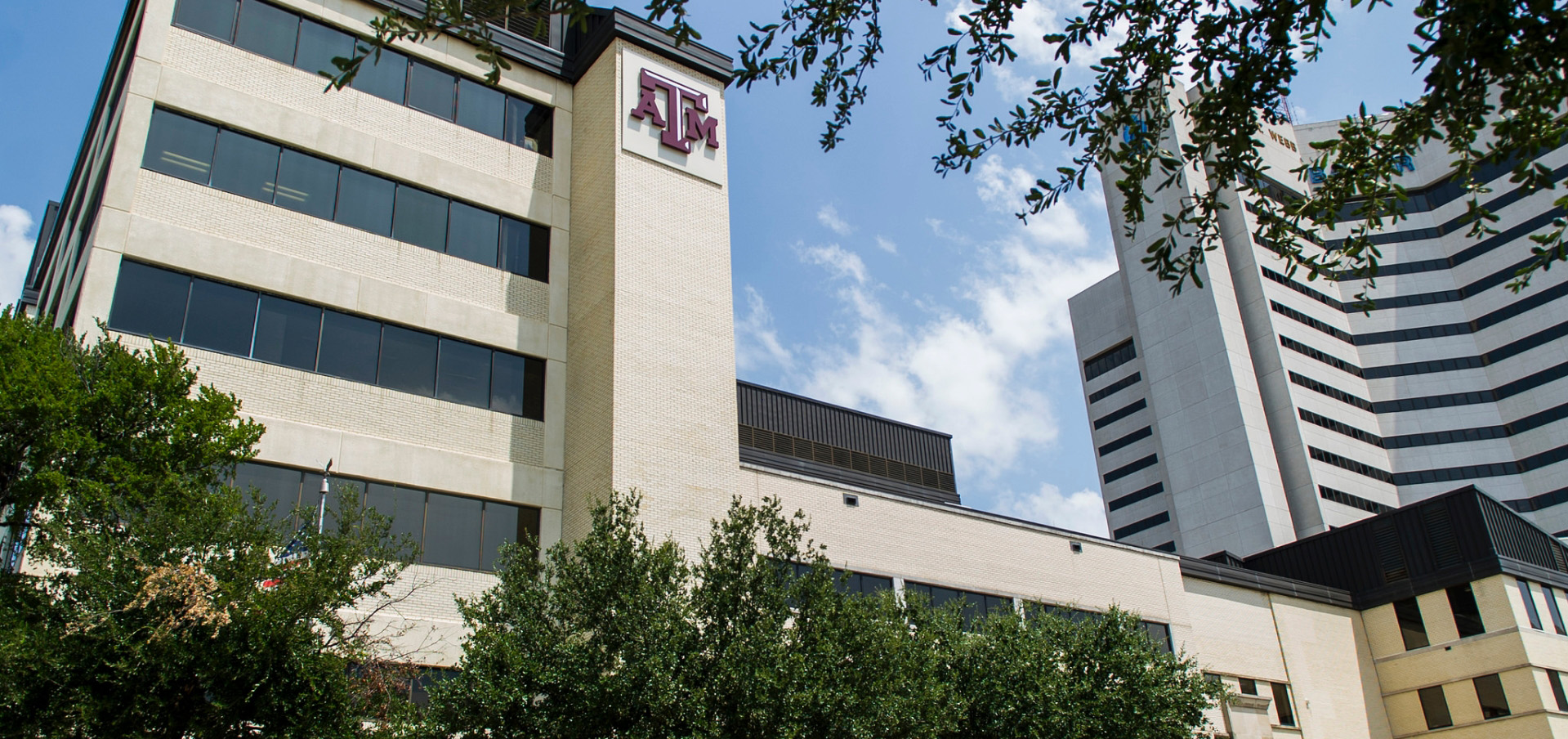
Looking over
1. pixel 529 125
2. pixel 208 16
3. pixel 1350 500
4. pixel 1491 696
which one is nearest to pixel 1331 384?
pixel 1350 500

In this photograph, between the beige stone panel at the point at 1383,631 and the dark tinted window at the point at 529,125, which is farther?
the beige stone panel at the point at 1383,631

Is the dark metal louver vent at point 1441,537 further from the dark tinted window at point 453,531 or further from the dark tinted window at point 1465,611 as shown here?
the dark tinted window at point 453,531

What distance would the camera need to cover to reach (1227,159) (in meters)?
8.32

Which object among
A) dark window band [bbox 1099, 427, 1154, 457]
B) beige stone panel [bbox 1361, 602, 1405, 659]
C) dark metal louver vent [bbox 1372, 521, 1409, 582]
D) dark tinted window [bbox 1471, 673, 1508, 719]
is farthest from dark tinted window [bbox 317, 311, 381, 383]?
dark window band [bbox 1099, 427, 1154, 457]

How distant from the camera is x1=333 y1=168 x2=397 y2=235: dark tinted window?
25.3 meters

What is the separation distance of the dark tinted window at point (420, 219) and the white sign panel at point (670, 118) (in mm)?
5074

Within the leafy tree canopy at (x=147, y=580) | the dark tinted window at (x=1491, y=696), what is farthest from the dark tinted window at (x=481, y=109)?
the dark tinted window at (x=1491, y=696)

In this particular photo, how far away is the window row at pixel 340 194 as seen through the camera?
77.4 ft

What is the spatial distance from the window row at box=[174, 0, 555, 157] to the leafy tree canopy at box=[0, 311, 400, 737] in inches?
388

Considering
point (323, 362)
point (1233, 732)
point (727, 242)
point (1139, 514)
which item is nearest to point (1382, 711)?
point (1233, 732)

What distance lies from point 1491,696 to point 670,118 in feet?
105

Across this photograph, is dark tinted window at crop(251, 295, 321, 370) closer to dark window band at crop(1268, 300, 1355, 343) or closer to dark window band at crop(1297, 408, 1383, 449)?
dark window band at crop(1297, 408, 1383, 449)

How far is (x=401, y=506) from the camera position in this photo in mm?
23219

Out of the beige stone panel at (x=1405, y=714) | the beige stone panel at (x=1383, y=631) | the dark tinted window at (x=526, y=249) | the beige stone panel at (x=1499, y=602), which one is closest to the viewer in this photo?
the dark tinted window at (x=526, y=249)
